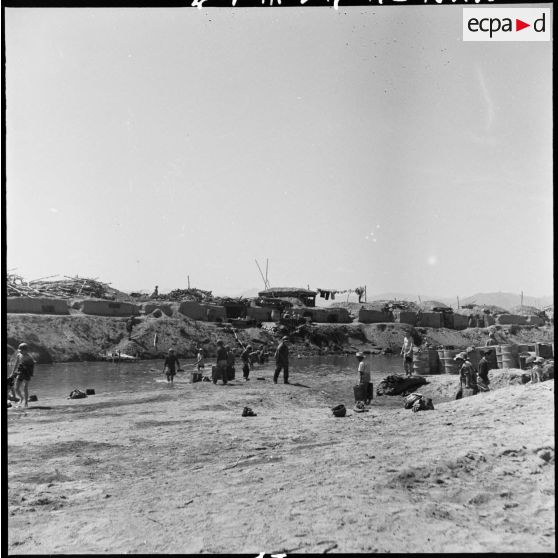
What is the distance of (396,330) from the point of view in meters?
40.1

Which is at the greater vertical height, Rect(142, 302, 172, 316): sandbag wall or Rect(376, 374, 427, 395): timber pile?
Rect(142, 302, 172, 316): sandbag wall

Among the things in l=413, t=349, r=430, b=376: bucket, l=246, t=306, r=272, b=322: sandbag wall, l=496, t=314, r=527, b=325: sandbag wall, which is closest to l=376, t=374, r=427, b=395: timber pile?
l=413, t=349, r=430, b=376: bucket

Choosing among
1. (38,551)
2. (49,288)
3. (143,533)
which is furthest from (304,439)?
(49,288)

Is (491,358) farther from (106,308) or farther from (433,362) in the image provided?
(106,308)

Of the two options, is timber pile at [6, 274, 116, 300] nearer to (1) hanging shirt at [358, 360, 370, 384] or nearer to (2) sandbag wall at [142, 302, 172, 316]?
(2) sandbag wall at [142, 302, 172, 316]

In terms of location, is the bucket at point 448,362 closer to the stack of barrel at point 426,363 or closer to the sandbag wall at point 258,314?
the stack of barrel at point 426,363

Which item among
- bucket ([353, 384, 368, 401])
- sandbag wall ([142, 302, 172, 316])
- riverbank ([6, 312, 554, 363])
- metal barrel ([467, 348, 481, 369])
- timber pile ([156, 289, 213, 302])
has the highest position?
timber pile ([156, 289, 213, 302])

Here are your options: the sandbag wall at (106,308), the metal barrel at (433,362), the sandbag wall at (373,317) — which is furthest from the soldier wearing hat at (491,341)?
the sandbag wall at (106,308)

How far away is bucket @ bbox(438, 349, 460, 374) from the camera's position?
1433cm

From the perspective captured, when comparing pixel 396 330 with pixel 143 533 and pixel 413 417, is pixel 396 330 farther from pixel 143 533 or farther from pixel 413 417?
pixel 143 533

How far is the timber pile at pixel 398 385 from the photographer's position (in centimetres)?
1271

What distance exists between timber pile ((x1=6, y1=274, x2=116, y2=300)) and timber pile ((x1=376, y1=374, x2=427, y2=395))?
2458 cm

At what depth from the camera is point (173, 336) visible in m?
30.6

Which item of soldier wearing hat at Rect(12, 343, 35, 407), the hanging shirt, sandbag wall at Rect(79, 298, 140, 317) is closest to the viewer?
soldier wearing hat at Rect(12, 343, 35, 407)
